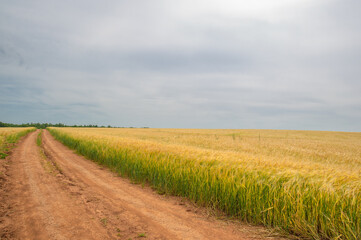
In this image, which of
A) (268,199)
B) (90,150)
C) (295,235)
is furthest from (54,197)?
(90,150)

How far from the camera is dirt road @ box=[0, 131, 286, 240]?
3.35m

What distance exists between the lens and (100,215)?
3992 millimetres

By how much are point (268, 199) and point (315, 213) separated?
0.77m

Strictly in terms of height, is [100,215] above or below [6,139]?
below

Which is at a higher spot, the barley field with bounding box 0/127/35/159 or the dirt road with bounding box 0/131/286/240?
the barley field with bounding box 0/127/35/159

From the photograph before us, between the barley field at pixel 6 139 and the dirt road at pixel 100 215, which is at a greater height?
the barley field at pixel 6 139

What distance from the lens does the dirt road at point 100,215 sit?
3.35 m

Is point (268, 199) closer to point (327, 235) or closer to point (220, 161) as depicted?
point (327, 235)

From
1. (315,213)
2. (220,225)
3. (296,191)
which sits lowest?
(220,225)

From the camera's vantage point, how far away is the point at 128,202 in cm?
483

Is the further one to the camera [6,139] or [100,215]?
[6,139]

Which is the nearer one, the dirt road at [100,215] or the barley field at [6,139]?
the dirt road at [100,215]

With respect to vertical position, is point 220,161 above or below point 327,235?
above

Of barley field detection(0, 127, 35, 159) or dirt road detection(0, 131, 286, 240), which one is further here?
barley field detection(0, 127, 35, 159)
